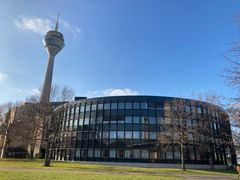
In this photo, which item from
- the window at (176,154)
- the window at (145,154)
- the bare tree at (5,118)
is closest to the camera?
the window at (176,154)

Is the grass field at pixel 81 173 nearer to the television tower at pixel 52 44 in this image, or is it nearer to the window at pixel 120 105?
the window at pixel 120 105

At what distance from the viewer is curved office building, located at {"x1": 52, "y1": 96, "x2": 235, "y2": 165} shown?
149ft

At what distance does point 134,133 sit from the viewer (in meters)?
47.5

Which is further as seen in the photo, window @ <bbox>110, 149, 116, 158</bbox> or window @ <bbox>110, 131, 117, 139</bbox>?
window @ <bbox>110, 131, 117, 139</bbox>

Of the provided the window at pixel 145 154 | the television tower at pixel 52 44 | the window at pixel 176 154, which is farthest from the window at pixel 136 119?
the television tower at pixel 52 44

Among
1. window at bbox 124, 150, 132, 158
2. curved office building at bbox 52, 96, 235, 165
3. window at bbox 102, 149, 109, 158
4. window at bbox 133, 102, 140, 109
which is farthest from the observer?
window at bbox 133, 102, 140, 109

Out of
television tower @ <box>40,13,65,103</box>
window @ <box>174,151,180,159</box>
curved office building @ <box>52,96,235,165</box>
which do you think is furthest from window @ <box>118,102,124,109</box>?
television tower @ <box>40,13,65,103</box>

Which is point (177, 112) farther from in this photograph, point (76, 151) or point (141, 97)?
point (76, 151)

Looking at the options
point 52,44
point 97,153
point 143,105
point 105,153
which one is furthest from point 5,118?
point 52,44

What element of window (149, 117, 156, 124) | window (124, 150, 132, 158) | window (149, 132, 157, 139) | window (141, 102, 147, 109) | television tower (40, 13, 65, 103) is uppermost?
television tower (40, 13, 65, 103)

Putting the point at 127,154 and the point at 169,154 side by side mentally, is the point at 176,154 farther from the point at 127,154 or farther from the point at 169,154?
the point at 127,154

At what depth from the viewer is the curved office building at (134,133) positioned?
45375mm

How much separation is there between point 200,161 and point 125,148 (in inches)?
630

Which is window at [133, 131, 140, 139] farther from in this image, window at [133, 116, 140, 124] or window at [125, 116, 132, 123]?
window at [125, 116, 132, 123]
